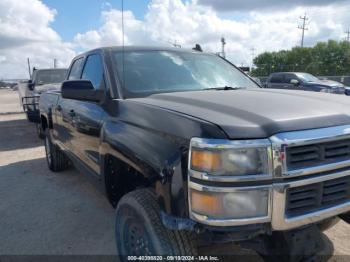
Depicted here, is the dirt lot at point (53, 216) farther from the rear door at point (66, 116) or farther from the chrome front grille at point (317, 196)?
the chrome front grille at point (317, 196)

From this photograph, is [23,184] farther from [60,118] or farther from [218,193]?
[218,193]

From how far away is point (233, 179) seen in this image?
1.91m

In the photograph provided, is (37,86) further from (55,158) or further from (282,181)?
(282,181)

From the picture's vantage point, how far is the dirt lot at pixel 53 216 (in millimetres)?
3535

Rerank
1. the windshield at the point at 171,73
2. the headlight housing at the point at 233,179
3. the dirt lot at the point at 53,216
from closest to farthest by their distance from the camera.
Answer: the headlight housing at the point at 233,179 < the windshield at the point at 171,73 < the dirt lot at the point at 53,216

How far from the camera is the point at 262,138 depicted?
1.96m

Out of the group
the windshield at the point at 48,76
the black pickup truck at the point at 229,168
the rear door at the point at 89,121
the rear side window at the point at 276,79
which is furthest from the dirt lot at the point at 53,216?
the rear side window at the point at 276,79

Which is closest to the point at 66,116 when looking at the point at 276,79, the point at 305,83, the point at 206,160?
the point at 206,160

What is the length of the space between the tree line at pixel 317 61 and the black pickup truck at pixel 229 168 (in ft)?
175

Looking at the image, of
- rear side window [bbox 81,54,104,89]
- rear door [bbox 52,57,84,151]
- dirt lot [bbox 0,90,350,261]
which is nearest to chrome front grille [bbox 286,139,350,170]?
dirt lot [bbox 0,90,350,261]

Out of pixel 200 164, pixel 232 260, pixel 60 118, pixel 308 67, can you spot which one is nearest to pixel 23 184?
pixel 60 118

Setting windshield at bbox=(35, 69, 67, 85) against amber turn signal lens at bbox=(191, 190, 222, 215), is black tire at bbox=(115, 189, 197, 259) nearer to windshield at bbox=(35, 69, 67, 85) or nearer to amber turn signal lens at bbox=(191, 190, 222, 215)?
amber turn signal lens at bbox=(191, 190, 222, 215)

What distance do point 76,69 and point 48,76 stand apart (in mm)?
7443

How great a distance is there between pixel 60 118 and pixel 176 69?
6.94ft
